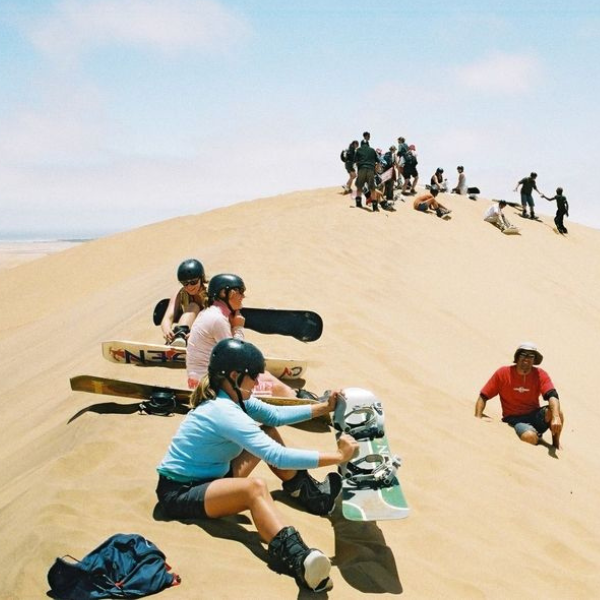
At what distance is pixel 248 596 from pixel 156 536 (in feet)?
2.48

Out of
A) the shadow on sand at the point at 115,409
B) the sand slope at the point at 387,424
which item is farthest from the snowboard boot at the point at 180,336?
the shadow on sand at the point at 115,409

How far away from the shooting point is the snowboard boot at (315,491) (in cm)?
448

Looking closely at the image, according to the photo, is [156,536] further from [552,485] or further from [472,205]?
[472,205]

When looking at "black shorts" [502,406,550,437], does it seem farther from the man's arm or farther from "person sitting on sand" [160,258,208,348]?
"person sitting on sand" [160,258,208,348]

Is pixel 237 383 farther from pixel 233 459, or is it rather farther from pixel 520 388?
pixel 520 388

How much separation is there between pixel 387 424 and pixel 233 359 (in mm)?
2781

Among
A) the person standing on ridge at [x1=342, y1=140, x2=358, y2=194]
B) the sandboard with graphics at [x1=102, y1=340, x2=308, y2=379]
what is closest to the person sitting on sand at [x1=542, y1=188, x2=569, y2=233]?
the person standing on ridge at [x1=342, y1=140, x2=358, y2=194]

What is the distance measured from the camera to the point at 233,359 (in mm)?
3922

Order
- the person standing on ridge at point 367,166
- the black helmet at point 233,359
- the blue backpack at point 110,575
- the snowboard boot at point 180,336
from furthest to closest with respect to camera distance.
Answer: the person standing on ridge at point 367,166 < the snowboard boot at point 180,336 < the black helmet at point 233,359 < the blue backpack at point 110,575

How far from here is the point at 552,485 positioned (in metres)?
5.71

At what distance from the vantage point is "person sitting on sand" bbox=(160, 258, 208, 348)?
7363 mm

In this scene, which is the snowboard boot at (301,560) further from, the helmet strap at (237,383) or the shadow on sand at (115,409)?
the shadow on sand at (115,409)

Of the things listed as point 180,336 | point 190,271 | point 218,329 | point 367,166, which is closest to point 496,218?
point 367,166

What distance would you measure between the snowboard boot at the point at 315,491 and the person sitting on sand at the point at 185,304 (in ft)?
10.3
